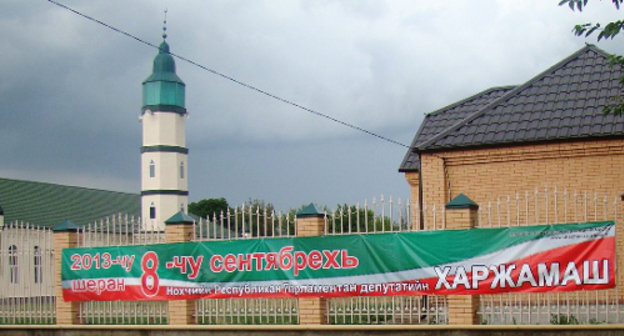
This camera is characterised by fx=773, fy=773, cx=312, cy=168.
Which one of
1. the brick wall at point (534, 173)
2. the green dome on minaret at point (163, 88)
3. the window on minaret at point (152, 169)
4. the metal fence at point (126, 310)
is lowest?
the metal fence at point (126, 310)

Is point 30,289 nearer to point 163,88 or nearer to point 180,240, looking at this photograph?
point 180,240

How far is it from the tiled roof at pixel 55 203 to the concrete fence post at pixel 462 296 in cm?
3479

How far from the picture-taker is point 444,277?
12.0m

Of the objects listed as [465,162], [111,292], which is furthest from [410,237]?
[111,292]

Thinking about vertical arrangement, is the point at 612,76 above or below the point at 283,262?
above

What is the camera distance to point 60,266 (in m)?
15.2

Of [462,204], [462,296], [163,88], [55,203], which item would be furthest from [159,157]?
[462,296]

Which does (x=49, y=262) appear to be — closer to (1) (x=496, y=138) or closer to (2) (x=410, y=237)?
(2) (x=410, y=237)

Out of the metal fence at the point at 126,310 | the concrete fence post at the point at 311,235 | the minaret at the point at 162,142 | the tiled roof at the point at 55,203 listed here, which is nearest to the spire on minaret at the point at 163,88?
the minaret at the point at 162,142

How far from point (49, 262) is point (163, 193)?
3458cm

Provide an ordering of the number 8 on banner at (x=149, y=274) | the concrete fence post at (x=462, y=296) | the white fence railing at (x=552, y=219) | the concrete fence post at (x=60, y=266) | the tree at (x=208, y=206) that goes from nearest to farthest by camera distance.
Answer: the concrete fence post at (x=462, y=296) < the white fence railing at (x=552, y=219) < the number 8 on banner at (x=149, y=274) < the concrete fence post at (x=60, y=266) < the tree at (x=208, y=206)

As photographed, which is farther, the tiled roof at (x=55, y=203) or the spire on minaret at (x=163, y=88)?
the spire on minaret at (x=163, y=88)

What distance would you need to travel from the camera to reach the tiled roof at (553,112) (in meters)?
15.5

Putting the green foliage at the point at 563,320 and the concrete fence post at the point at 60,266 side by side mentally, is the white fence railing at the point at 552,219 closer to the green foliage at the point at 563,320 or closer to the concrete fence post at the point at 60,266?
the green foliage at the point at 563,320
